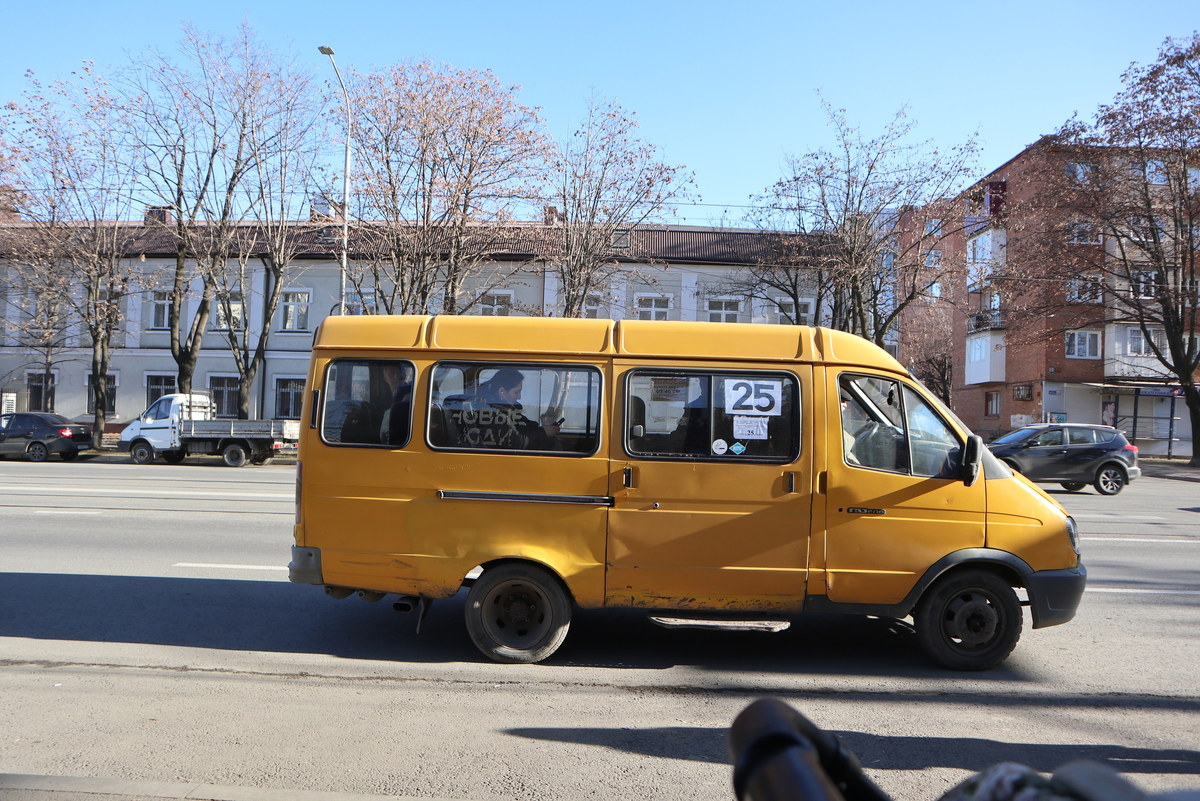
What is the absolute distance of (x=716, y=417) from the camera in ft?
18.4

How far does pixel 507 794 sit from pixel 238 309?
36913mm

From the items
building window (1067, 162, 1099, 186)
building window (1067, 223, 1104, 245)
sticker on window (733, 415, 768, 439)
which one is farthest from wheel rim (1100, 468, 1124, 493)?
sticker on window (733, 415, 768, 439)

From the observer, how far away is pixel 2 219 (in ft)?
91.5

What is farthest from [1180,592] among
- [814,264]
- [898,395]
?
[814,264]

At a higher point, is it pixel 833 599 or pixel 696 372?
pixel 696 372

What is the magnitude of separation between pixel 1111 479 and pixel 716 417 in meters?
17.5

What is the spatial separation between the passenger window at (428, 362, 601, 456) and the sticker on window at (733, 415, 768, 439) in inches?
37.2

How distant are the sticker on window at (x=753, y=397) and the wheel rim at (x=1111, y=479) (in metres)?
17.0

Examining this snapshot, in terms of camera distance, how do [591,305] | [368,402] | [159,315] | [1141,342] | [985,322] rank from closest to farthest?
[368,402] → [591,305] → [159,315] → [1141,342] → [985,322]

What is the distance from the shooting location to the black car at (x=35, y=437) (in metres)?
26.2

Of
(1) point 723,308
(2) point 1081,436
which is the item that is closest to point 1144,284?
(2) point 1081,436

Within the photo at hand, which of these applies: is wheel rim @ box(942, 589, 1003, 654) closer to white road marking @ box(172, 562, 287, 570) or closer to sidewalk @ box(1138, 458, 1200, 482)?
white road marking @ box(172, 562, 287, 570)

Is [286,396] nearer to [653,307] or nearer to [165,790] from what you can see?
[653,307]

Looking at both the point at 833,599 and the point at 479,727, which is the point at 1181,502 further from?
the point at 479,727
